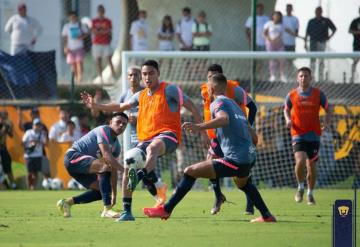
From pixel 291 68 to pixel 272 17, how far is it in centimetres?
130

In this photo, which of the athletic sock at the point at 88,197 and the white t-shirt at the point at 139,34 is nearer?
the athletic sock at the point at 88,197

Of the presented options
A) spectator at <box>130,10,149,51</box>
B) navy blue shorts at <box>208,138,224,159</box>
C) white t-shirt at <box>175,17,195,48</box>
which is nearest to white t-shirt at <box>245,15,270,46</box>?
white t-shirt at <box>175,17,195,48</box>

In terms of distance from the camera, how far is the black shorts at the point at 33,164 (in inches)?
961

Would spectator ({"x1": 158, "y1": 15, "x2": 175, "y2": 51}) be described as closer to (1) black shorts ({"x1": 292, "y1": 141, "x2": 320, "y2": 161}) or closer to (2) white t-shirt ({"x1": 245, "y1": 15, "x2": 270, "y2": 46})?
(2) white t-shirt ({"x1": 245, "y1": 15, "x2": 270, "y2": 46})

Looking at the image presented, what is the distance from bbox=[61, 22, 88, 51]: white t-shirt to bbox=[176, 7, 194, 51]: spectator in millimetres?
2350

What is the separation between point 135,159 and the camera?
1333 cm

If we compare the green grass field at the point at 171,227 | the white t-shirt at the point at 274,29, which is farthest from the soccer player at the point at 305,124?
the white t-shirt at the point at 274,29

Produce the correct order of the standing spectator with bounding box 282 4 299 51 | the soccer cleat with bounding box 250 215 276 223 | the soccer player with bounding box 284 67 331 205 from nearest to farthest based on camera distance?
the soccer cleat with bounding box 250 215 276 223 < the soccer player with bounding box 284 67 331 205 < the standing spectator with bounding box 282 4 299 51

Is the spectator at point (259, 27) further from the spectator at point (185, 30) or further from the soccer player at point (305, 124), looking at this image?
the soccer player at point (305, 124)

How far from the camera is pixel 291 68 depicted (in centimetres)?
2530

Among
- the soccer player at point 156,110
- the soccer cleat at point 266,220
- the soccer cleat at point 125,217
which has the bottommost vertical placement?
the soccer cleat at point 266,220

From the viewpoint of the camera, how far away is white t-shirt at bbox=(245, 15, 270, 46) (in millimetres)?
25375

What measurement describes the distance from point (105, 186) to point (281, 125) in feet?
34.6

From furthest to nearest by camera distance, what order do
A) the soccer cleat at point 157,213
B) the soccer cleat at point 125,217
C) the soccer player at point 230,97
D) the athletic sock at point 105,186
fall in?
the soccer player at point 230,97
the athletic sock at point 105,186
the soccer cleat at point 125,217
the soccer cleat at point 157,213
